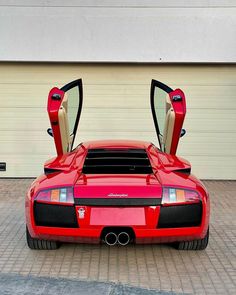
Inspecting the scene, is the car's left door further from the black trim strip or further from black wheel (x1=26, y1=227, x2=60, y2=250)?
the black trim strip

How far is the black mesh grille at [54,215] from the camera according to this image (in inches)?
168

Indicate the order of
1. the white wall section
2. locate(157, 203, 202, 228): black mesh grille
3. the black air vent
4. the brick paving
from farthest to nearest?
the white wall section
the black air vent
locate(157, 203, 202, 228): black mesh grille
the brick paving

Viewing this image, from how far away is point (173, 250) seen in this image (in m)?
5.01

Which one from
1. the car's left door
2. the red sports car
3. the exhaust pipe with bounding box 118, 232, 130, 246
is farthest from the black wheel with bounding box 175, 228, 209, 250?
the car's left door

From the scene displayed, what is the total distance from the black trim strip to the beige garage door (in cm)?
555

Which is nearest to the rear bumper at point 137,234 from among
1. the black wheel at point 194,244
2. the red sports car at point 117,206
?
the red sports car at point 117,206

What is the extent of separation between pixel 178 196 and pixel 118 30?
587 centimetres

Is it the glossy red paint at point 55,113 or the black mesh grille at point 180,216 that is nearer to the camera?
the black mesh grille at point 180,216

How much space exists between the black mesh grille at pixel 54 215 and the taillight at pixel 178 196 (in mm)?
891

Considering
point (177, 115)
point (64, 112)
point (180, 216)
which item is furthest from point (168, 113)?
point (180, 216)

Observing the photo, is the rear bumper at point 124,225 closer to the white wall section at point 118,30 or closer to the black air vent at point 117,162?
the black air vent at point 117,162

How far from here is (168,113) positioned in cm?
646

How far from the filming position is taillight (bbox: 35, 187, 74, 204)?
4.30 metres

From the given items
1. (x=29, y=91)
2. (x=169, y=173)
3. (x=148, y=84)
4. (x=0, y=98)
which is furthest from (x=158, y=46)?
(x=169, y=173)
